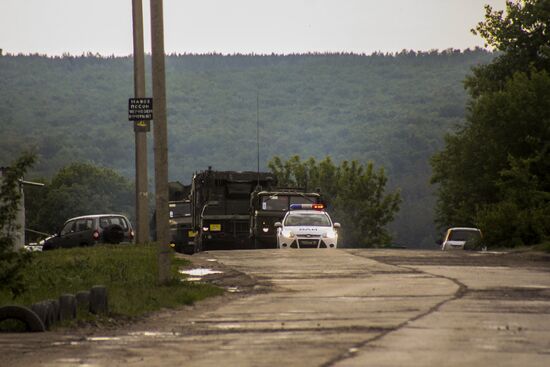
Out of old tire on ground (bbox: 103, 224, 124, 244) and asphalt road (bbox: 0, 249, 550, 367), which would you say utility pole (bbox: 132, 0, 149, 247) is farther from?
asphalt road (bbox: 0, 249, 550, 367)

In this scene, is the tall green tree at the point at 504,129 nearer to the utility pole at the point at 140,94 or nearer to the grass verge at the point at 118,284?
the utility pole at the point at 140,94

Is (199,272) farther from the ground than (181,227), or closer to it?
farther from the ground

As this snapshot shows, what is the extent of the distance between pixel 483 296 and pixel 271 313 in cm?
417

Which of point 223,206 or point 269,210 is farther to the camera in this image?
point 223,206

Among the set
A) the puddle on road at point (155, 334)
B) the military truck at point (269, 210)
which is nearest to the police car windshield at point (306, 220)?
the military truck at point (269, 210)

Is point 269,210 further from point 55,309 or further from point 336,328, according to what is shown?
point 336,328

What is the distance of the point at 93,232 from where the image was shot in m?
50.6

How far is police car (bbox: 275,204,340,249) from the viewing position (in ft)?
139

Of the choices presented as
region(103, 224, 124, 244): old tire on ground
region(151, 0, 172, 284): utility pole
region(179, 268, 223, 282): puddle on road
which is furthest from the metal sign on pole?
region(151, 0, 172, 284): utility pole

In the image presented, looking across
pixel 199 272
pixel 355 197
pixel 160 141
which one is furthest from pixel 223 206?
pixel 355 197

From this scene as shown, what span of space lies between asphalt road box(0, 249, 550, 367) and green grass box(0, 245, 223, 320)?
1.64ft

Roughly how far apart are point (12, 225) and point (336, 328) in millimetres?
5248

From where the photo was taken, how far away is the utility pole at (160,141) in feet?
76.3

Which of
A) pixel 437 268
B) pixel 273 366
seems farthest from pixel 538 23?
pixel 273 366
